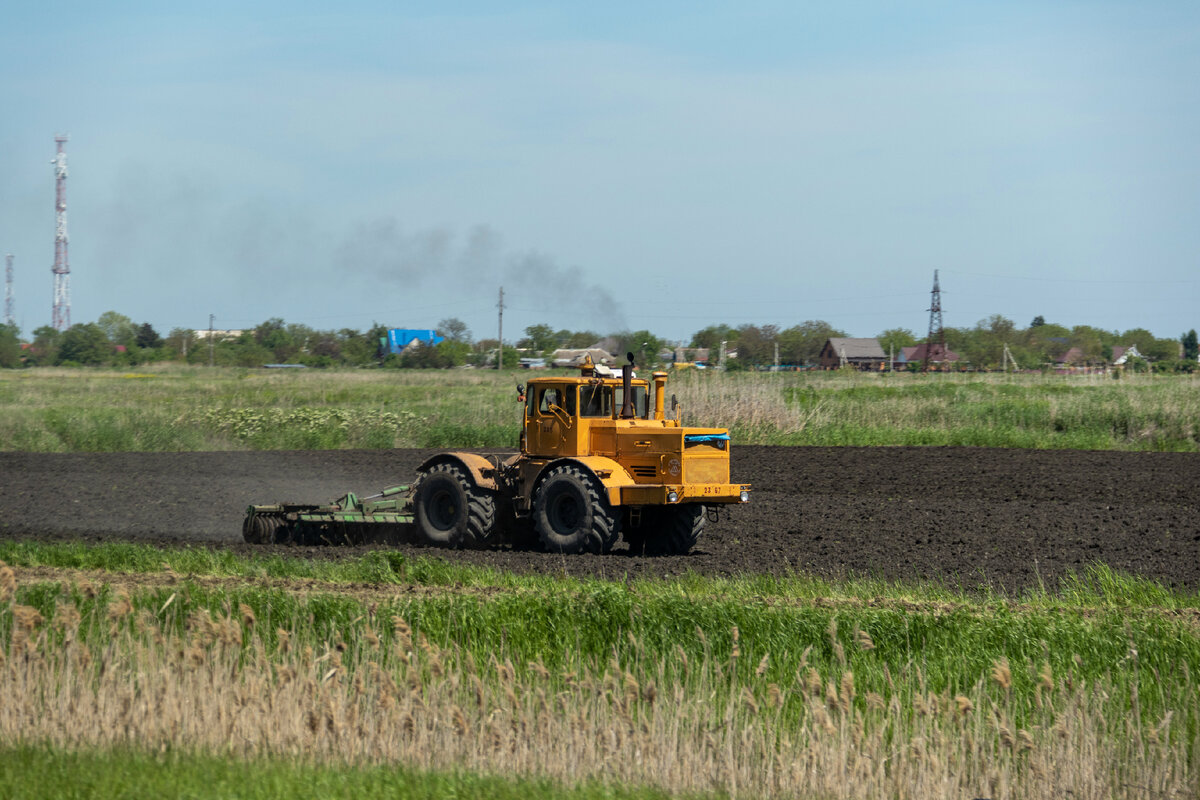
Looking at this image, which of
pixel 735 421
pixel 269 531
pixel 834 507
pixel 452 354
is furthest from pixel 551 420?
pixel 452 354

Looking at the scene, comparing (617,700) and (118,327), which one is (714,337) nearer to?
(617,700)

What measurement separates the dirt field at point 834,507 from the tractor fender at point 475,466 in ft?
3.03

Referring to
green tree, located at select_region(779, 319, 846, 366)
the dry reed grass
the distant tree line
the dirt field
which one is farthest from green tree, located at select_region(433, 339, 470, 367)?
the dry reed grass

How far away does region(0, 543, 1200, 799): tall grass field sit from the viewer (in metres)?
6.80

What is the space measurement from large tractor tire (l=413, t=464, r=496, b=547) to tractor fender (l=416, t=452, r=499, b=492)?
7 centimetres

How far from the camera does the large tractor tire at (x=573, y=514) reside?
48.7 feet

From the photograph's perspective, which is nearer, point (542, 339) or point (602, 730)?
point (602, 730)

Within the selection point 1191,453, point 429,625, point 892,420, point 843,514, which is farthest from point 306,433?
point 429,625

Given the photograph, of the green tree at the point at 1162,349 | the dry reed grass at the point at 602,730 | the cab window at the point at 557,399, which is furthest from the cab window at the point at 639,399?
the green tree at the point at 1162,349

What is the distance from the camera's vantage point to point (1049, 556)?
1507 cm

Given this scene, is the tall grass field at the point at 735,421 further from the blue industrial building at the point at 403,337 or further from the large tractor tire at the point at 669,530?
the blue industrial building at the point at 403,337

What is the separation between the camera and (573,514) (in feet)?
50.1

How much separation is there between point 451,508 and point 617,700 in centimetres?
939

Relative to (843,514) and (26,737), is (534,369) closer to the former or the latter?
(843,514)
